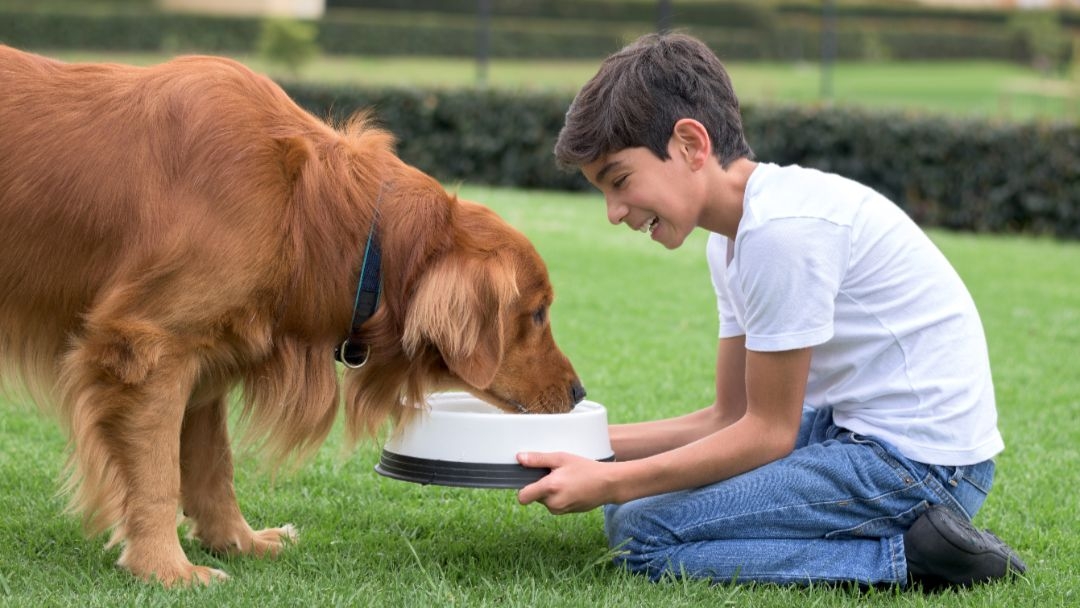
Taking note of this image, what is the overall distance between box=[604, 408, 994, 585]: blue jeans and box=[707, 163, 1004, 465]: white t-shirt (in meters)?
0.10

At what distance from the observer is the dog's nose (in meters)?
3.84

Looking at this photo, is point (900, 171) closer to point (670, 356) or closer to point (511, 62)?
point (670, 356)

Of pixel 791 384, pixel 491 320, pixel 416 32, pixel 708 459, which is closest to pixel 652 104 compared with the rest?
pixel 491 320

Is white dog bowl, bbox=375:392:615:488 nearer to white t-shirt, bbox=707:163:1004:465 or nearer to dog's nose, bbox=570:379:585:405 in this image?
dog's nose, bbox=570:379:585:405

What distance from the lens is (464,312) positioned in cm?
352

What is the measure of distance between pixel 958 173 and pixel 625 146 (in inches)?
457

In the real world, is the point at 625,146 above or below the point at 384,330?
above

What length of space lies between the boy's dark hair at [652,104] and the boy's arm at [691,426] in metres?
0.90

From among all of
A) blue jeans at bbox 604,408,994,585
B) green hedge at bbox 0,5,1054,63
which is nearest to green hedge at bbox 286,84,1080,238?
blue jeans at bbox 604,408,994,585

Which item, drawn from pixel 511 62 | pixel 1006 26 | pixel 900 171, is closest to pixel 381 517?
pixel 900 171

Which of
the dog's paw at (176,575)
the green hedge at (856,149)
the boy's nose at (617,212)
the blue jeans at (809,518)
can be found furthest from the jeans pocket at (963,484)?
the green hedge at (856,149)

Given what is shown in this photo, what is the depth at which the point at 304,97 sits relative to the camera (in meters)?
16.4

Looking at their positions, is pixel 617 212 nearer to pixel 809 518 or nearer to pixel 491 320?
pixel 491 320

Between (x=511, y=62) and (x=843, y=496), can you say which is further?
(x=511, y=62)
